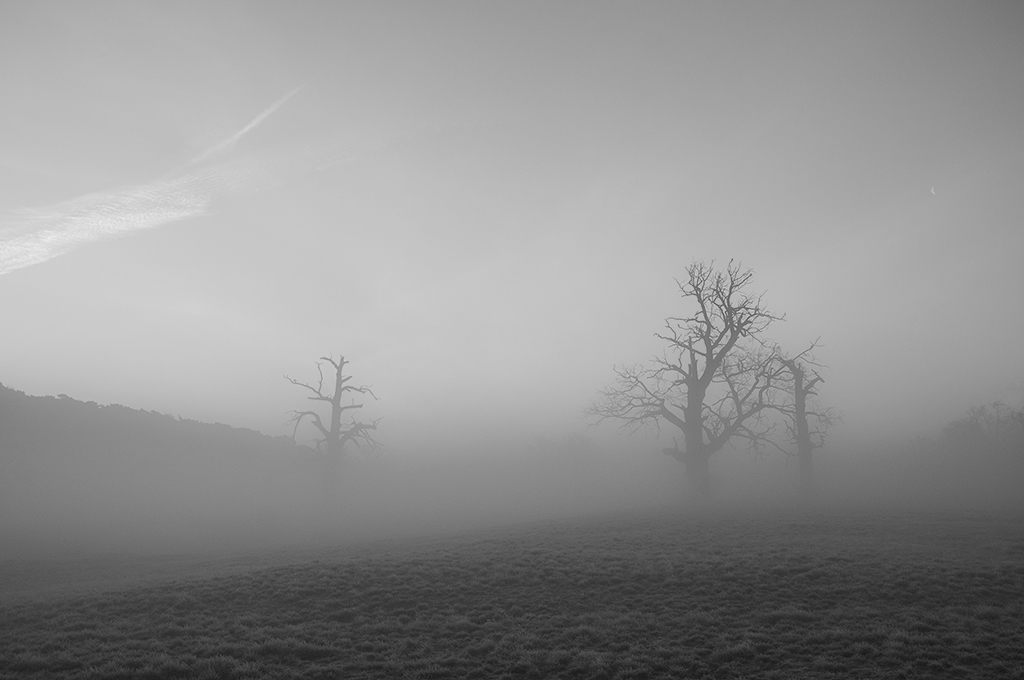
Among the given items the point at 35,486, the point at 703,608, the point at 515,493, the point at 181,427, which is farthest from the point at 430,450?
the point at 703,608

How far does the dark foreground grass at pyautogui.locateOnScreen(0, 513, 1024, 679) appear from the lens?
9695 mm

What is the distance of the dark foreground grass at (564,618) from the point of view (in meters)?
9.70

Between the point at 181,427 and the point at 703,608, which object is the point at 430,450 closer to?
the point at 181,427

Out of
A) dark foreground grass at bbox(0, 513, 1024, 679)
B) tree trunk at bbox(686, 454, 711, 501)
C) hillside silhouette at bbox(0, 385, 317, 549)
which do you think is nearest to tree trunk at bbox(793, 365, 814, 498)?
tree trunk at bbox(686, 454, 711, 501)

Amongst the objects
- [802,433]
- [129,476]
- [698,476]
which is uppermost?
[802,433]

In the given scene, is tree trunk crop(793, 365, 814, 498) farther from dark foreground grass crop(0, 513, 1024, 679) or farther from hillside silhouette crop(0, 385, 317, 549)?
hillside silhouette crop(0, 385, 317, 549)

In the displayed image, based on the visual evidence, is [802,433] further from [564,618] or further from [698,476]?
[564,618]

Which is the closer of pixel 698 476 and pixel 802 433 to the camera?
pixel 698 476

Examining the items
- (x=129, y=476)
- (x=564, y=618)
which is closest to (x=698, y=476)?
(x=564, y=618)

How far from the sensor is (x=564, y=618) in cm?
1204

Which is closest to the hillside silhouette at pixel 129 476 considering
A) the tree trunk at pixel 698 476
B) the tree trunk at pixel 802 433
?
the tree trunk at pixel 698 476

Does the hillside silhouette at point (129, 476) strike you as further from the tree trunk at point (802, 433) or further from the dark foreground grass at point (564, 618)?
the tree trunk at point (802, 433)

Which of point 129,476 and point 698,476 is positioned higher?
point 129,476

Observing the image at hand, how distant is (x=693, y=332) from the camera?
36.1 meters
